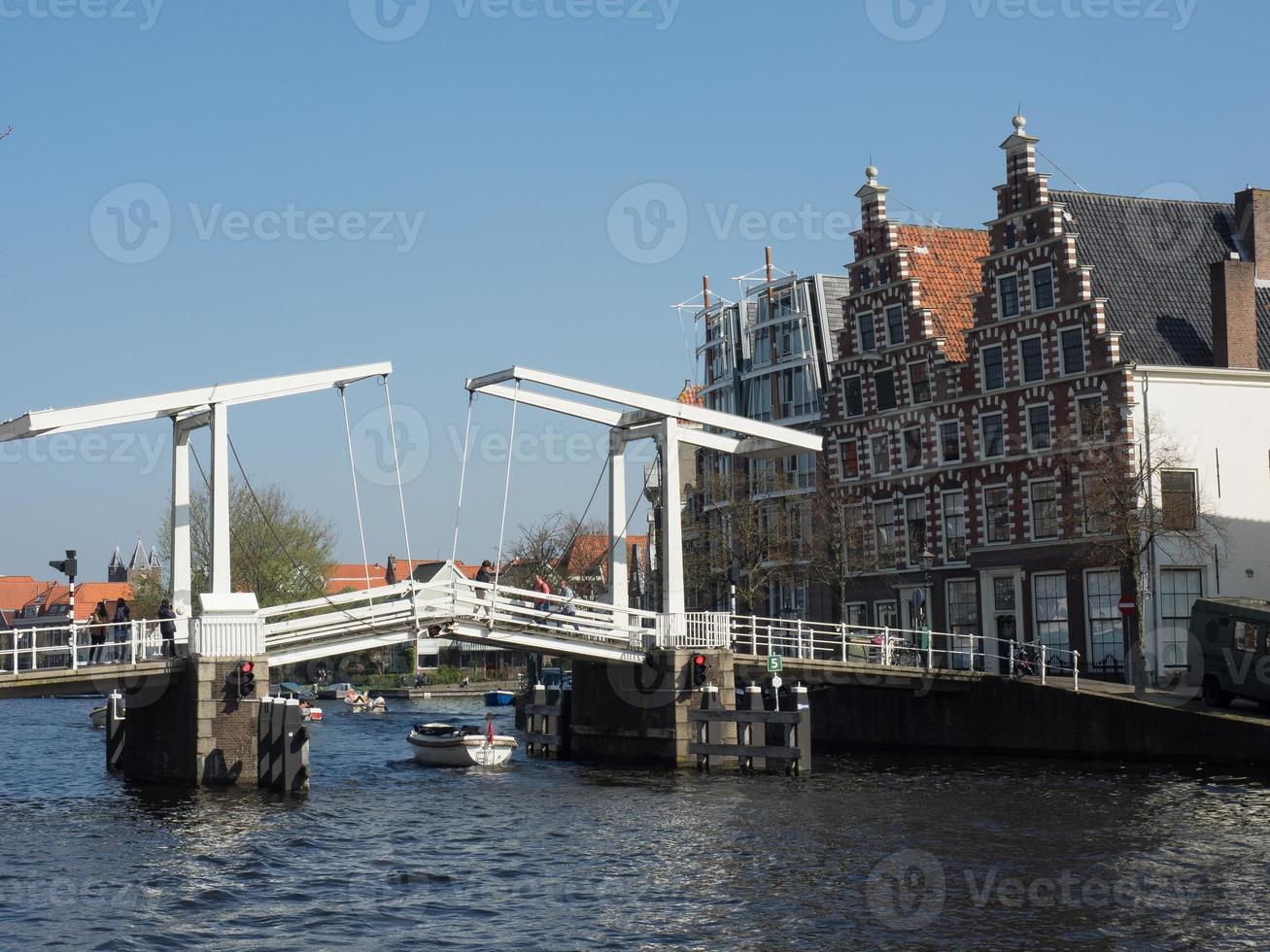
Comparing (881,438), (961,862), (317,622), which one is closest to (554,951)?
(961,862)

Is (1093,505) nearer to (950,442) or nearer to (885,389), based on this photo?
(950,442)

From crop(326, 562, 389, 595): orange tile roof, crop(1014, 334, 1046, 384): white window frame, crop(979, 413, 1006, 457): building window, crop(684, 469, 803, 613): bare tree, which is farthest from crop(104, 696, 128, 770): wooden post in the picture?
crop(326, 562, 389, 595): orange tile roof

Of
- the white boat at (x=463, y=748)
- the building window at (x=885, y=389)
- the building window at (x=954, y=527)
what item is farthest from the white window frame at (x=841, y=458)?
the white boat at (x=463, y=748)

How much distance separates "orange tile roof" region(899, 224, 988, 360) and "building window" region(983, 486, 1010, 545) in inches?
195

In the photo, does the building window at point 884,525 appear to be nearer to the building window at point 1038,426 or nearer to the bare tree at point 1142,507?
the building window at point 1038,426

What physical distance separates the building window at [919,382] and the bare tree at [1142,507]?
252 inches

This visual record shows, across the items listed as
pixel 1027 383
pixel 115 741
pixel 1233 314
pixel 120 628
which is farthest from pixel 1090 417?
pixel 115 741

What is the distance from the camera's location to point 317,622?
34.2 metres

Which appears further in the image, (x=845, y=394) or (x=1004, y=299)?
(x=845, y=394)

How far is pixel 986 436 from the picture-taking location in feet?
156

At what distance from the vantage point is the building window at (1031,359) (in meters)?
45.7

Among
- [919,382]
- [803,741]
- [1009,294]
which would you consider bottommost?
[803,741]

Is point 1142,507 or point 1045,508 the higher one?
point 1045,508

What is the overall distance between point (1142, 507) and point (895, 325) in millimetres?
13548
